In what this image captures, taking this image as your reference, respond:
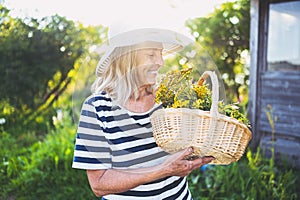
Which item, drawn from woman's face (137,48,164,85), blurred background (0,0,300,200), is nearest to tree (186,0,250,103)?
blurred background (0,0,300,200)

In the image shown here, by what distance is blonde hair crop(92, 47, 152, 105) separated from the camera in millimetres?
1143

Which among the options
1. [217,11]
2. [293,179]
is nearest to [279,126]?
[293,179]

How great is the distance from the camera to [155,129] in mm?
1184

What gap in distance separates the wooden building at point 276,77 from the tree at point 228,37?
0.66m

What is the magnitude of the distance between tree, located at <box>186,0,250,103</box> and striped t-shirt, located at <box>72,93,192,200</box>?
12.5 ft

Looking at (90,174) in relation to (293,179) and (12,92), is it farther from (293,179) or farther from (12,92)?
(12,92)

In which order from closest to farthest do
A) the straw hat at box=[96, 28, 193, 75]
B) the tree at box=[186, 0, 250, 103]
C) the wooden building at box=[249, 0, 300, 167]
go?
the straw hat at box=[96, 28, 193, 75], the wooden building at box=[249, 0, 300, 167], the tree at box=[186, 0, 250, 103]

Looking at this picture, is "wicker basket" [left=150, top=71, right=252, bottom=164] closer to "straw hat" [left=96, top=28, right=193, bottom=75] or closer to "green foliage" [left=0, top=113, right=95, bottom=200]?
"straw hat" [left=96, top=28, right=193, bottom=75]

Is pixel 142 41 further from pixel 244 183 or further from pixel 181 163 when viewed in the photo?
pixel 244 183

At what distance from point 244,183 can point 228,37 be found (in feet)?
7.56

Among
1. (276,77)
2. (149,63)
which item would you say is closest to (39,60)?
(276,77)

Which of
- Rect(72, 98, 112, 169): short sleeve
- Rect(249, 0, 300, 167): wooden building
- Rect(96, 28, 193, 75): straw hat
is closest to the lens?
Rect(96, 28, 193, 75): straw hat

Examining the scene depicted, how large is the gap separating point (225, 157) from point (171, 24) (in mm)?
420

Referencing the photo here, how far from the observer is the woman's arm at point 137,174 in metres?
1.20
